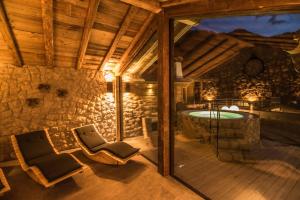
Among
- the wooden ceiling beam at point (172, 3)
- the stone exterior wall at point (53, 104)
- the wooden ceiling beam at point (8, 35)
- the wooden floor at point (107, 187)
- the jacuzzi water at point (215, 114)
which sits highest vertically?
the wooden ceiling beam at point (172, 3)

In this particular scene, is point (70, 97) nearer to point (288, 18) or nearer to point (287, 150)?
point (288, 18)

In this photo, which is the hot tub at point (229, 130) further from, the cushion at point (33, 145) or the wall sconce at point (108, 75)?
the cushion at point (33, 145)

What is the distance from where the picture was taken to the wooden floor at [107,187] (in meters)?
3.33

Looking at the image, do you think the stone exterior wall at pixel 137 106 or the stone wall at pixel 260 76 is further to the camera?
the stone wall at pixel 260 76

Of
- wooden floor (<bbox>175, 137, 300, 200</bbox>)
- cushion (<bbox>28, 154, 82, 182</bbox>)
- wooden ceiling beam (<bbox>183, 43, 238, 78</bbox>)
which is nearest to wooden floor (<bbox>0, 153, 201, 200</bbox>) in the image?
cushion (<bbox>28, 154, 82, 182</bbox>)

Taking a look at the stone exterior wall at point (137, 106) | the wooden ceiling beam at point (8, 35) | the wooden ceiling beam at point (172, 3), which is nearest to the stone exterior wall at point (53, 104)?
the wooden ceiling beam at point (8, 35)

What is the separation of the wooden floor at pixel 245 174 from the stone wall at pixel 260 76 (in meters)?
5.96

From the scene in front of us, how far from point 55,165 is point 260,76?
12159 millimetres

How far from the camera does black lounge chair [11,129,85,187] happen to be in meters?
3.39

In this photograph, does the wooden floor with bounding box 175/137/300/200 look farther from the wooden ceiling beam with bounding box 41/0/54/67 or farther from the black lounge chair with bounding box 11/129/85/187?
the wooden ceiling beam with bounding box 41/0/54/67

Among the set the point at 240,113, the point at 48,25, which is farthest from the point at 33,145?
the point at 240,113

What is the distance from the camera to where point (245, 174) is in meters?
4.07

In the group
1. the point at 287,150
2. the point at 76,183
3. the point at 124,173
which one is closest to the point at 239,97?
the point at 287,150

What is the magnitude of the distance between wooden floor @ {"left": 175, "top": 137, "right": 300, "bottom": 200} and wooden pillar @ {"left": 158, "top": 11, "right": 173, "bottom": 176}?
0.56 metres
